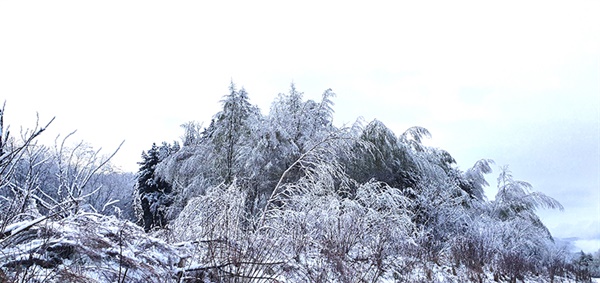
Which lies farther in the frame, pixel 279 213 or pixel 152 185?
pixel 152 185

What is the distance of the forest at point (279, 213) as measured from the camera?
3.20m

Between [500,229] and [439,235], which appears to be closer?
[439,235]

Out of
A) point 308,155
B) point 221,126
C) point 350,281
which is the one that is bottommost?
point 350,281

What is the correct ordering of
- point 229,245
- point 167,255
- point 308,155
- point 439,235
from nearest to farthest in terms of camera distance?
1. point 229,245
2. point 167,255
3. point 308,155
4. point 439,235

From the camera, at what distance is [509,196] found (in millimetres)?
20500

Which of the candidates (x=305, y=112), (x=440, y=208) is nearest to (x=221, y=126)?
(x=305, y=112)

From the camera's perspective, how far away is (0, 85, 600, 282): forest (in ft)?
10.5

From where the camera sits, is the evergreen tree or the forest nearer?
the forest

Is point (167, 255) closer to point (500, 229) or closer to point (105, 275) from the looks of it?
point (105, 275)

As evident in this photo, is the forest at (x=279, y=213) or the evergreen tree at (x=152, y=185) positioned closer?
the forest at (x=279, y=213)

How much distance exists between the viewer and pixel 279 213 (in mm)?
6418

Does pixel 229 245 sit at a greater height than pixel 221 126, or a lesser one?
lesser

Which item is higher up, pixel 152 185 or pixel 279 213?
pixel 152 185

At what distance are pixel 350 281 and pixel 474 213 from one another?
50.0 ft
